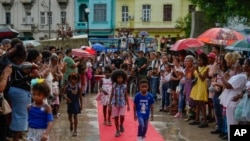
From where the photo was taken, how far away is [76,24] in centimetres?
5000

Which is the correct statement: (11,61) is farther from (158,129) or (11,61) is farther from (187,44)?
(187,44)

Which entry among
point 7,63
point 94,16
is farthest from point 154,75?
point 94,16

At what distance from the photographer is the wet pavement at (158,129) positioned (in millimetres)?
10836

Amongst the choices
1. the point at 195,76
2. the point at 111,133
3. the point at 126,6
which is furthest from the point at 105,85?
the point at 126,6

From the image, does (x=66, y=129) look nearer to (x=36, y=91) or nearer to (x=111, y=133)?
(x=111, y=133)

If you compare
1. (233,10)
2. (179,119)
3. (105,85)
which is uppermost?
(233,10)

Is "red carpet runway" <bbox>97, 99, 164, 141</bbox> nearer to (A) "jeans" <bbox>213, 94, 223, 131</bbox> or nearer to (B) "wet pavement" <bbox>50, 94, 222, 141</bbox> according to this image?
(B) "wet pavement" <bbox>50, 94, 222, 141</bbox>

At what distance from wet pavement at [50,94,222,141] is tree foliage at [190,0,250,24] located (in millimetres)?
9147

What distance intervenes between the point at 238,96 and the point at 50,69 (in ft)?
14.5

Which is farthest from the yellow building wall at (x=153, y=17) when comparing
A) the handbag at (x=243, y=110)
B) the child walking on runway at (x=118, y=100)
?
the handbag at (x=243, y=110)

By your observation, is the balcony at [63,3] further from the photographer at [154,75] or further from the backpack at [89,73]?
the photographer at [154,75]

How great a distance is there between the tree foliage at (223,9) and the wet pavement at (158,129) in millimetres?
9147

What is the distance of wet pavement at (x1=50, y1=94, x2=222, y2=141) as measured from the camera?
35.6 ft

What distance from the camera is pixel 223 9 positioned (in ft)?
79.0
